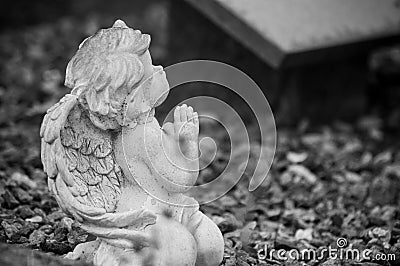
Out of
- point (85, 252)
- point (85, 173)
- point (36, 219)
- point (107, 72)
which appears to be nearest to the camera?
point (107, 72)

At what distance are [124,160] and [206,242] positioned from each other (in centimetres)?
45

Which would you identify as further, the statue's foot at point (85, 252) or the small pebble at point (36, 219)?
the small pebble at point (36, 219)

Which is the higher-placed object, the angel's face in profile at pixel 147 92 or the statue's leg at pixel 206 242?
the angel's face in profile at pixel 147 92

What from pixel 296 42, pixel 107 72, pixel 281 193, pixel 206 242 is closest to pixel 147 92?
pixel 107 72

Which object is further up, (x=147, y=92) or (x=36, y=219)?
(x=147, y=92)

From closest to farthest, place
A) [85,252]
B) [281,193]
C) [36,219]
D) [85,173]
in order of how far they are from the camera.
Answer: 1. [85,173]
2. [85,252]
3. [36,219]
4. [281,193]

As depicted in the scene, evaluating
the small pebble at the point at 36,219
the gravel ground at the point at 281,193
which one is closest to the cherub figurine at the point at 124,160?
the gravel ground at the point at 281,193

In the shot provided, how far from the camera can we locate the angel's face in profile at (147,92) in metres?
2.94

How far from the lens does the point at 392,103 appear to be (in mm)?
6449

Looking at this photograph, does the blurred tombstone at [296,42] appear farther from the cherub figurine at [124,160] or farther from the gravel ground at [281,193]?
the cherub figurine at [124,160]

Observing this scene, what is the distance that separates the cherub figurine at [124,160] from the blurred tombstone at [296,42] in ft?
8.39

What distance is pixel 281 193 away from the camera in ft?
15.4

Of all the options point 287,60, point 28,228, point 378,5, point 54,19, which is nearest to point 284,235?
point 28,228

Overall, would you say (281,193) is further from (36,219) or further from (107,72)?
(107,72)
